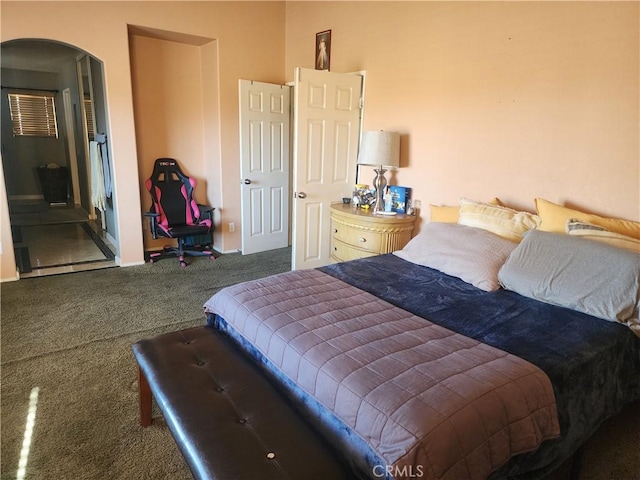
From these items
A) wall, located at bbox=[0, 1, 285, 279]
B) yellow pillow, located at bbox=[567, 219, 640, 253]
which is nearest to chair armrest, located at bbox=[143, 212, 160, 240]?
wall, located at bbox=[0, 1, 285, 279]

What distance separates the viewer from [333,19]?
4219mm

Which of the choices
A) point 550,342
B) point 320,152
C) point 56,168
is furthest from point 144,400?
point 56,168

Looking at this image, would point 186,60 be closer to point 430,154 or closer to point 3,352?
point 430,154

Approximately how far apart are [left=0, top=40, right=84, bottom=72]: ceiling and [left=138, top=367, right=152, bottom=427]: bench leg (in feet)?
15.6

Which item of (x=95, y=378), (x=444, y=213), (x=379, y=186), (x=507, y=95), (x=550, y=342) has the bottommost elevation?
(x=95, y=378)

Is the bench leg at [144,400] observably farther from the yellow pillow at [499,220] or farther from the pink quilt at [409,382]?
the yellow pillow at [499,220]

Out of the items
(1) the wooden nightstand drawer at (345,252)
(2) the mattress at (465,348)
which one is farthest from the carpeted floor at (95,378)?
(1) the wooden nightstand drawer at (345,252)

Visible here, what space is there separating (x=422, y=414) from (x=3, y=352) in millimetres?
2741

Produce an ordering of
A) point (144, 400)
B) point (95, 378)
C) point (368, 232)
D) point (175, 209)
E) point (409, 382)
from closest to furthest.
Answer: point (409, 382) → point (144, 400) → point (95, 378) → point (368, 232) → point (175, 209)

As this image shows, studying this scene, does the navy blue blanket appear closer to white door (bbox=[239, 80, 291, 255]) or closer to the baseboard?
white door (bbox=[239, 80, 291, 255])

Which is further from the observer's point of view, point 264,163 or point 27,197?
point 27,197

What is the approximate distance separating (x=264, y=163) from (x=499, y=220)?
302 cm

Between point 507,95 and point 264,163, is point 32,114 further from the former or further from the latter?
point 507,95

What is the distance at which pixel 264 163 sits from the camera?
493 cm
